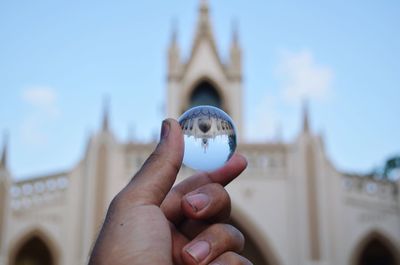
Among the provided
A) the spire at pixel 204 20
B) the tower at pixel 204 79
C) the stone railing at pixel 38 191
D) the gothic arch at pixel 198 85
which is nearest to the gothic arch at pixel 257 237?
the stone railing at pixel 38 191

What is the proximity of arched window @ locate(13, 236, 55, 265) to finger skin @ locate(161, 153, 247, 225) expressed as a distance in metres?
12.0

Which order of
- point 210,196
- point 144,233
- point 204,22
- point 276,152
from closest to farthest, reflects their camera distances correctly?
point 144,233
point 210,196
point 276,152
point 204,22

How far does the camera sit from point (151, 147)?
43.7ft

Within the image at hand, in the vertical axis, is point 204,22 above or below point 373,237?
above

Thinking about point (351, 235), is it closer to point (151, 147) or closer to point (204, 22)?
point (151, 147)

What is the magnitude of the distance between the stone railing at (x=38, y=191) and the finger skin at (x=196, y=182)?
11167mm

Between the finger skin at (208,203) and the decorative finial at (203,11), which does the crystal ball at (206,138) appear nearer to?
the finger skin at (208,203)

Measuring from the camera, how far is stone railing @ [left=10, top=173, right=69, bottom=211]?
12586 mm

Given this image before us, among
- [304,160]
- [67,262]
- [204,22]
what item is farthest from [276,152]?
[204,22]


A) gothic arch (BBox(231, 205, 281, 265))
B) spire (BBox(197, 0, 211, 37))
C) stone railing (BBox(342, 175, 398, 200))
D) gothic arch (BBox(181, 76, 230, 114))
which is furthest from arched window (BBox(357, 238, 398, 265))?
spire (BBox(197, 0, 211, 37))

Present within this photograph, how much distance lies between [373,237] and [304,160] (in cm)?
219

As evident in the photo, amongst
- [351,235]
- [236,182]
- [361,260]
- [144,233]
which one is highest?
[144,233]

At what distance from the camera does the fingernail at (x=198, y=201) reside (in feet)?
5.81

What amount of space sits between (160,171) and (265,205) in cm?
1133
